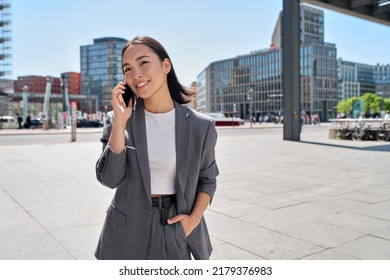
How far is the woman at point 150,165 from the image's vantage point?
1683 mm

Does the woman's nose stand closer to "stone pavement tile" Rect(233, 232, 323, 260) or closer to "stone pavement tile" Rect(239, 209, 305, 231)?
"stone pavement tile" Rect(233, 232, 323, 260)

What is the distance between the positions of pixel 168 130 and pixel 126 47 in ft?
1.35

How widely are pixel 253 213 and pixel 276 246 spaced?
1342mm

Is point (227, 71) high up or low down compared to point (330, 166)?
up

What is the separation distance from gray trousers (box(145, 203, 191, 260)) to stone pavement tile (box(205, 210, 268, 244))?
8.09 ft

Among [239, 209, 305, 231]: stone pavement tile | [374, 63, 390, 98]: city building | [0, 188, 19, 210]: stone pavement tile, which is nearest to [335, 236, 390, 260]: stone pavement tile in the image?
[239, 209, 305, 231]: stone pavement tile

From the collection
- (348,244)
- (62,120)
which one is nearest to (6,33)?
(62,120)

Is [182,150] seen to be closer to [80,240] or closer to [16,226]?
[80,240]

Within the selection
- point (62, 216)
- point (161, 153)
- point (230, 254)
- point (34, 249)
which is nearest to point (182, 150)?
point (161, 153)

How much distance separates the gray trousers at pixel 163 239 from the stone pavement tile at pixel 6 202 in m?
4.77

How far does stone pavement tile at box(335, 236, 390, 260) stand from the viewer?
361 cm

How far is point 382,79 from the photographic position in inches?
4469

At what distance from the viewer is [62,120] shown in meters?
44.3
